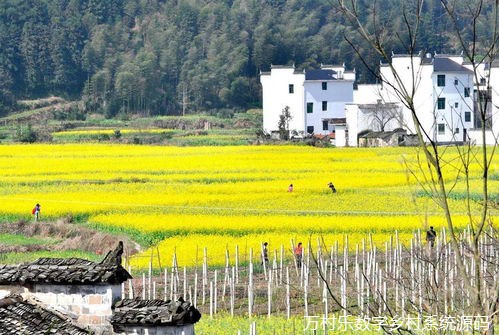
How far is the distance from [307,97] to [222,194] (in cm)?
3542

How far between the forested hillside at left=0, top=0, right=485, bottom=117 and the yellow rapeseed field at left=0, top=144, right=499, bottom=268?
54094mm

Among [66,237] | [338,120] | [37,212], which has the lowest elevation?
[66,237]

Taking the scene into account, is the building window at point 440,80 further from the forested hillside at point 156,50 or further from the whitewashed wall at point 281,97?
the forested hillside at point 156,50

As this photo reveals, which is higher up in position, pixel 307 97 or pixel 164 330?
pixel 307 97

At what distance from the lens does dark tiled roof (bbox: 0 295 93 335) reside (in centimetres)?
827

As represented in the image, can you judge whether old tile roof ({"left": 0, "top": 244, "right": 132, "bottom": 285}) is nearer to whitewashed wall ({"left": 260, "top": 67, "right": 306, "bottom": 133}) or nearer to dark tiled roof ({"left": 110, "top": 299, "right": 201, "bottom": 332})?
dark tiled roof ({"left": 110, "top": 299, "right": 201, "bottom": 332})

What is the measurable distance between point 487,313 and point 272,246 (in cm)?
2309

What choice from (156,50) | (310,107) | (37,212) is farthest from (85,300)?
(156,50)

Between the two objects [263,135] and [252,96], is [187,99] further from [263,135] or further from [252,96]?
[263,135]

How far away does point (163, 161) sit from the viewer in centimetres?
5544

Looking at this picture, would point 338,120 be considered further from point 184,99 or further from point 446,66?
point 184,99

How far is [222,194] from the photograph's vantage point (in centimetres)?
4150

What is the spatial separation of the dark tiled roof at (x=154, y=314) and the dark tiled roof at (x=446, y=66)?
2402 inches

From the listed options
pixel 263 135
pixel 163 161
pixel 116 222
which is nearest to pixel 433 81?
pixel 263 135
